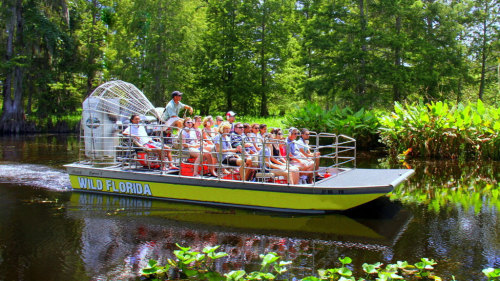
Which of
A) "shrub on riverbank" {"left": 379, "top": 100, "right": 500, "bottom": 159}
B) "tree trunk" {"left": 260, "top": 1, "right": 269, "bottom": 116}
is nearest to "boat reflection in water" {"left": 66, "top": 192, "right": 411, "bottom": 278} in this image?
"shrub on riverbank" {"left": 379, "top": 100, "right": 500, "bottom": 159}

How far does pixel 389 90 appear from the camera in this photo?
2784 centimetres

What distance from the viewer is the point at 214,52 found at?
39.5 metres

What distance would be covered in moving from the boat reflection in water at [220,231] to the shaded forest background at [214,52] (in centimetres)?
1847

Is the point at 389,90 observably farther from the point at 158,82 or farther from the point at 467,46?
the point at 158,82

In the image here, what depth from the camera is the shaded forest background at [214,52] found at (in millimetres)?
28531

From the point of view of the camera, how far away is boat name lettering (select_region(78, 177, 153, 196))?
441 inches

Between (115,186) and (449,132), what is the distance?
42.2 ft

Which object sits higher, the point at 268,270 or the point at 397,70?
the point at 397,70

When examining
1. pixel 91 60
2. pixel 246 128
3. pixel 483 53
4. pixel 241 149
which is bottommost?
pixel 241 149

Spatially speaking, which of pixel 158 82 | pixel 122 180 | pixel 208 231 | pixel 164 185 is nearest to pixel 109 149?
pixel 122 180

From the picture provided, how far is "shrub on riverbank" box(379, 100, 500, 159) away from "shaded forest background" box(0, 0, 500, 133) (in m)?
9.17

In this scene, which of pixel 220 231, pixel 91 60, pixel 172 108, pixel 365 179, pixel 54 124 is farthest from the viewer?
pixel 91 60

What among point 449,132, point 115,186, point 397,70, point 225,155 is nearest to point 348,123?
point 449,132

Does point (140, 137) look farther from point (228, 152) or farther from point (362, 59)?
point (362, 59)
